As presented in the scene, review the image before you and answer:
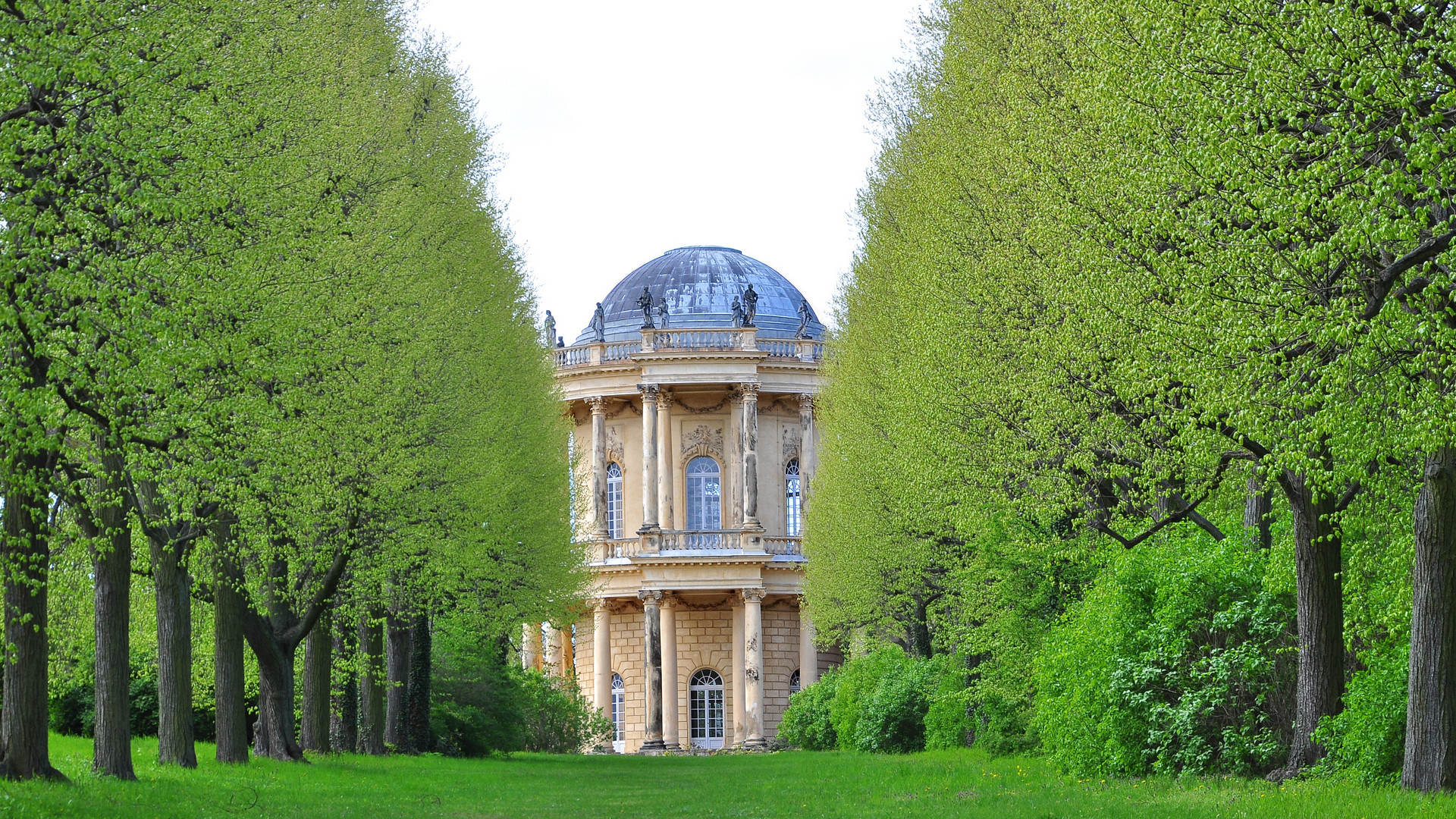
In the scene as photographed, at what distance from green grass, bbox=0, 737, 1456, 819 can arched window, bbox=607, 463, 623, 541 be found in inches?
1384

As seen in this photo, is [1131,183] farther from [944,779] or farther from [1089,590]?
[944,779]

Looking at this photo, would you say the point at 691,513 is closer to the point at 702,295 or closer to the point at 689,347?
the point at 689,347

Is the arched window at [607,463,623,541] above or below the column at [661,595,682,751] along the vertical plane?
above

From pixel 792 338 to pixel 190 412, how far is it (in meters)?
52.4

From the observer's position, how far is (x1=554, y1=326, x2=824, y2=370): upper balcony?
63719 millimetres

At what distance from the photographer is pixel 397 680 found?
3525cm

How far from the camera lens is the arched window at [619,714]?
212 ft

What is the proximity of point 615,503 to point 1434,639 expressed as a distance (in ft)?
181

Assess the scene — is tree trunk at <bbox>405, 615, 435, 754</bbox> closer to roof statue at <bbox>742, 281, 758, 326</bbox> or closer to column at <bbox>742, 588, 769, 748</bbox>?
column at <bbox>742, 588, 769, 748</bbox>

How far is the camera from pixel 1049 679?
2097 cm

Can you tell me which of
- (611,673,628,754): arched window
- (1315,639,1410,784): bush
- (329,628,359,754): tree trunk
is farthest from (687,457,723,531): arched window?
(1315,639,1410,784): bush

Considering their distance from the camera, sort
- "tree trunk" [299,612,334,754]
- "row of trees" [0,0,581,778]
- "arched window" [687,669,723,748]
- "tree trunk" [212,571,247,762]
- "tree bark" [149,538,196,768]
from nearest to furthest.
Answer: "row of trees" [0,0,581,778]
"tree bark" [149,538,196,768]
"tree trunk" [212,571,247,762]
"tree trunk" [299,612,334,754]
"arched window" [687,669,723,748]

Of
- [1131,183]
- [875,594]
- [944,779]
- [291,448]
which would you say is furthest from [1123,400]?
[875,594]

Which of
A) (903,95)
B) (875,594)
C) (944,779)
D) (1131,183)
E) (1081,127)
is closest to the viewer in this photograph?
(1131,183)
